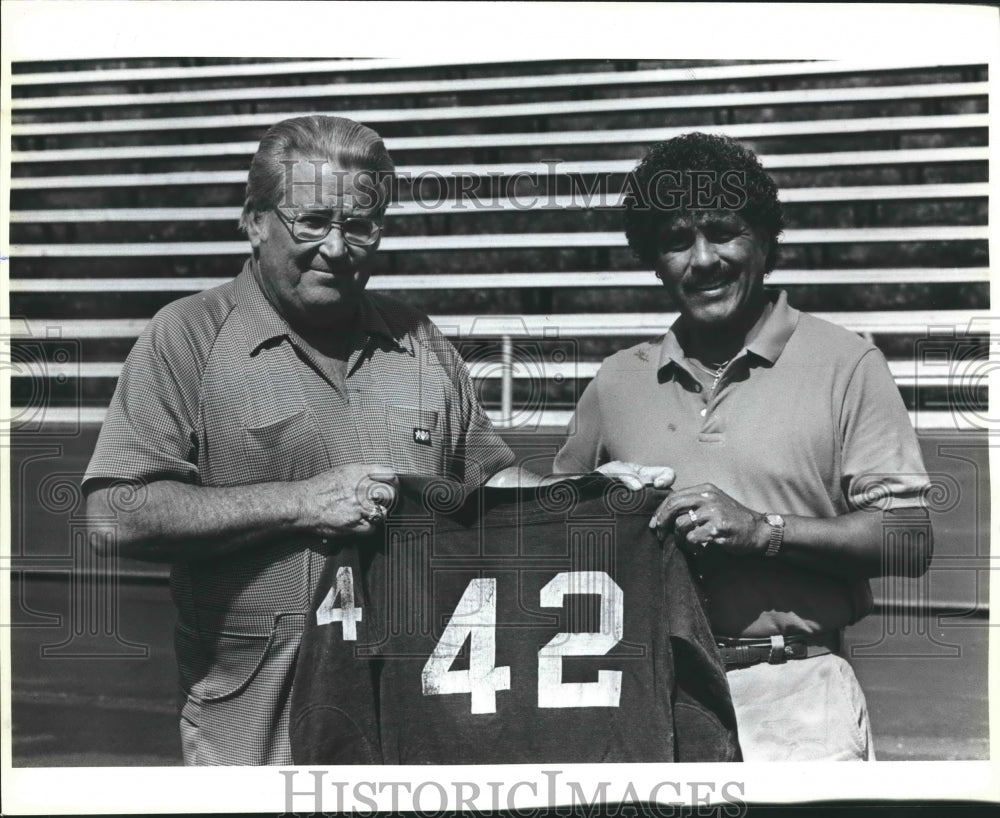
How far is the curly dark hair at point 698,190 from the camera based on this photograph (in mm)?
3332

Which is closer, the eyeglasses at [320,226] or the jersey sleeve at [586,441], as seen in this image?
the eyeglasses at [320,226]

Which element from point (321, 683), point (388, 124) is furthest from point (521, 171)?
point (321, 683)

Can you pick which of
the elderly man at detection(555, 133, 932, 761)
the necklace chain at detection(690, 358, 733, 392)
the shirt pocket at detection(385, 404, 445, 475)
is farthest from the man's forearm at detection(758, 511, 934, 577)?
the shirt pocket at detection(385, 404, 445, 475)

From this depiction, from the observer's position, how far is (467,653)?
128 inches

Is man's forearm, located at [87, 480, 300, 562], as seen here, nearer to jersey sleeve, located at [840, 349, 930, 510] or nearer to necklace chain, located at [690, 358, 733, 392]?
necklace chain, located at [690, 358, 733, 392]

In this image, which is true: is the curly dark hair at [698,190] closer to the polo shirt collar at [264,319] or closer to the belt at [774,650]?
the polo shirt collar at [264,319]

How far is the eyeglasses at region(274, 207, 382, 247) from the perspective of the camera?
312cm

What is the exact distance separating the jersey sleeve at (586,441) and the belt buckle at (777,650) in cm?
66

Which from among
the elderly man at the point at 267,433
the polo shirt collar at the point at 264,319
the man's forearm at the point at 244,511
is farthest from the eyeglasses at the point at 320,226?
the man's forearm at the point at 244,511

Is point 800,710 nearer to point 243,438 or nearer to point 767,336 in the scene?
point 767,336

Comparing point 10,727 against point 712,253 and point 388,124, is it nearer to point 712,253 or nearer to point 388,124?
point 388,124

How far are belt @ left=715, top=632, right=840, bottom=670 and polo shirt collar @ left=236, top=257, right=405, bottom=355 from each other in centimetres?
123

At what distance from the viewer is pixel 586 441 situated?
11.1ft

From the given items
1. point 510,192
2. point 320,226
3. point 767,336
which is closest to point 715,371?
point 767,336
